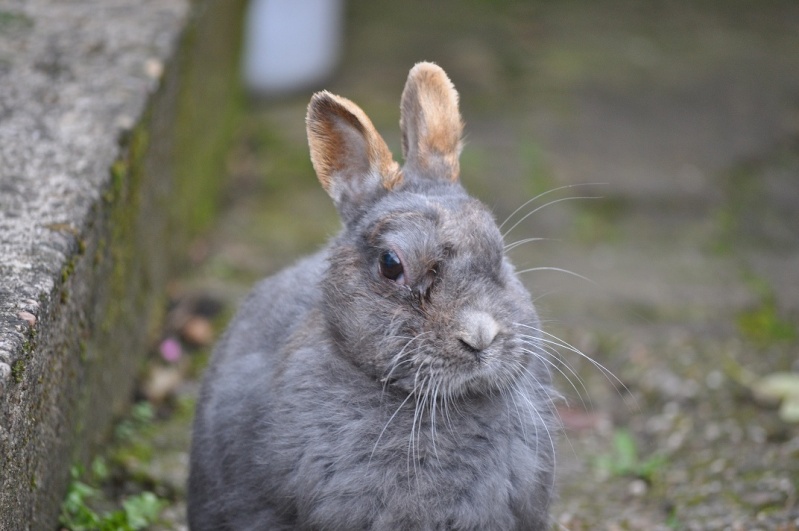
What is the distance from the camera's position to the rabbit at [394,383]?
2768 millimetres

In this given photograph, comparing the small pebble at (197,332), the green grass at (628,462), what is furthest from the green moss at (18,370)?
the green grass at (628,462)

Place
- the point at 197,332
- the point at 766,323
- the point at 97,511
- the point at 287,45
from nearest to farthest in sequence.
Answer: the point at 97,511 < the point at 197,332 < the point at 766,323 < the point at 287,45

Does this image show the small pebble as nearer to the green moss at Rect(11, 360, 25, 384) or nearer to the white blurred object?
the green moss at Rect(11, 360, 25, 384)

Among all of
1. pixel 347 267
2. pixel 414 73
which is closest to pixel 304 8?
pixel 414 73

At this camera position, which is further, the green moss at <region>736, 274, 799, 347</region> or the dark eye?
the green moss at <region>736, 274, 799, 347</region>

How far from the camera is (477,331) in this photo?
2682mm

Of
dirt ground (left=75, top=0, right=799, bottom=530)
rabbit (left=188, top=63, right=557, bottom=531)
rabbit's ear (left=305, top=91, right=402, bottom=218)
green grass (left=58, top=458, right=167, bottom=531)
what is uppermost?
rabbit's ear (left=305, top=91, right=402, bottom=218)

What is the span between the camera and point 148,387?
4426mm

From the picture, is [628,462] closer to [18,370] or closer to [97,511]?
[97,511]

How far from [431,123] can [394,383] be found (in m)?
0.90

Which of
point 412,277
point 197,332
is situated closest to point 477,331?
point 412,277

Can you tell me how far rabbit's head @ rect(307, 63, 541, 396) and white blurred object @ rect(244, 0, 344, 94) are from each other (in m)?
4.61

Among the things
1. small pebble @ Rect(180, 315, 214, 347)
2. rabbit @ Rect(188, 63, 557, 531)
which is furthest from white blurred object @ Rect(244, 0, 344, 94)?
rabbit @ Rect(188, 63, 557, 531)

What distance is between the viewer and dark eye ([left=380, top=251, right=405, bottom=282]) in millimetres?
2838
